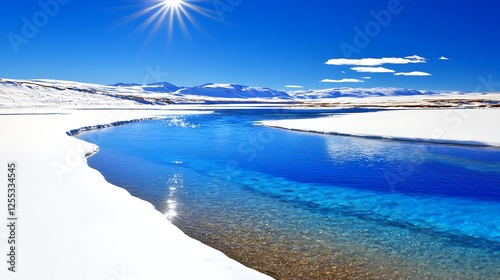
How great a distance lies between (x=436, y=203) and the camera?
1268 centimetres

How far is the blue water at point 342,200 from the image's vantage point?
8609 mm

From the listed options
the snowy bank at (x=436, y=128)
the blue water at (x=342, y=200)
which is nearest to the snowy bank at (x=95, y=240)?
the blue water at (x=342, y=200)

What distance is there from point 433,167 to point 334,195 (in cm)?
824

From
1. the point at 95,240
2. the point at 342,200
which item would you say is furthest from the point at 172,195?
the point at 342,200

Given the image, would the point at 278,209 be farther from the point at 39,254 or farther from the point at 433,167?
the point at 433,167

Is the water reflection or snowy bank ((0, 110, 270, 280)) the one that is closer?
snowy bank ((0, 110, 270, 280))

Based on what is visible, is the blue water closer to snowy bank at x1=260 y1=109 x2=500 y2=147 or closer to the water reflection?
the water reflection

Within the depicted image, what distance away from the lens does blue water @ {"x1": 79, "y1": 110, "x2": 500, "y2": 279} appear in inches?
339

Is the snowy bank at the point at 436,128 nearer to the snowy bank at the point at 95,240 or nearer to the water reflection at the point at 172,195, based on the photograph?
the water reflection at the point at 172,195

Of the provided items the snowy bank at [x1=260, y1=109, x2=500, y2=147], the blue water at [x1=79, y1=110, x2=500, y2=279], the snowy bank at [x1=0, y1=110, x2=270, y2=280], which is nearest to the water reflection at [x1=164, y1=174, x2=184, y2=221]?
the blue water at [x1=79, y1=110, x2=500, y2=279]

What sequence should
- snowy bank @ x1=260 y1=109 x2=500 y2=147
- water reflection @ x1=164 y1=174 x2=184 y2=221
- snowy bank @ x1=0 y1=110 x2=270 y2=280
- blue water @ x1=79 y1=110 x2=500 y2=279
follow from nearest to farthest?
1. snowy bank @ x1=0 y1=110 x2=270 y2=280
2. blue water @ x1=79 y1=110 x2=500 y2=279
3. water reflection @ x1=164 y1=174 x2=184 y2=221
4. snowy bank @ x1=260 y1=109 x2=500 y2=147

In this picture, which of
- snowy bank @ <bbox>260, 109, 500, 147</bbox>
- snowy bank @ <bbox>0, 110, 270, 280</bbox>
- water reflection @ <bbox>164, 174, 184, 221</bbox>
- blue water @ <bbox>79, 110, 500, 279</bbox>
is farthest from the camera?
snowy bank @ <bbox>260, 109, 500, 147</bbox>

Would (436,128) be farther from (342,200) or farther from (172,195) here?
(172,195)

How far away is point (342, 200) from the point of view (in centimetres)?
1301
